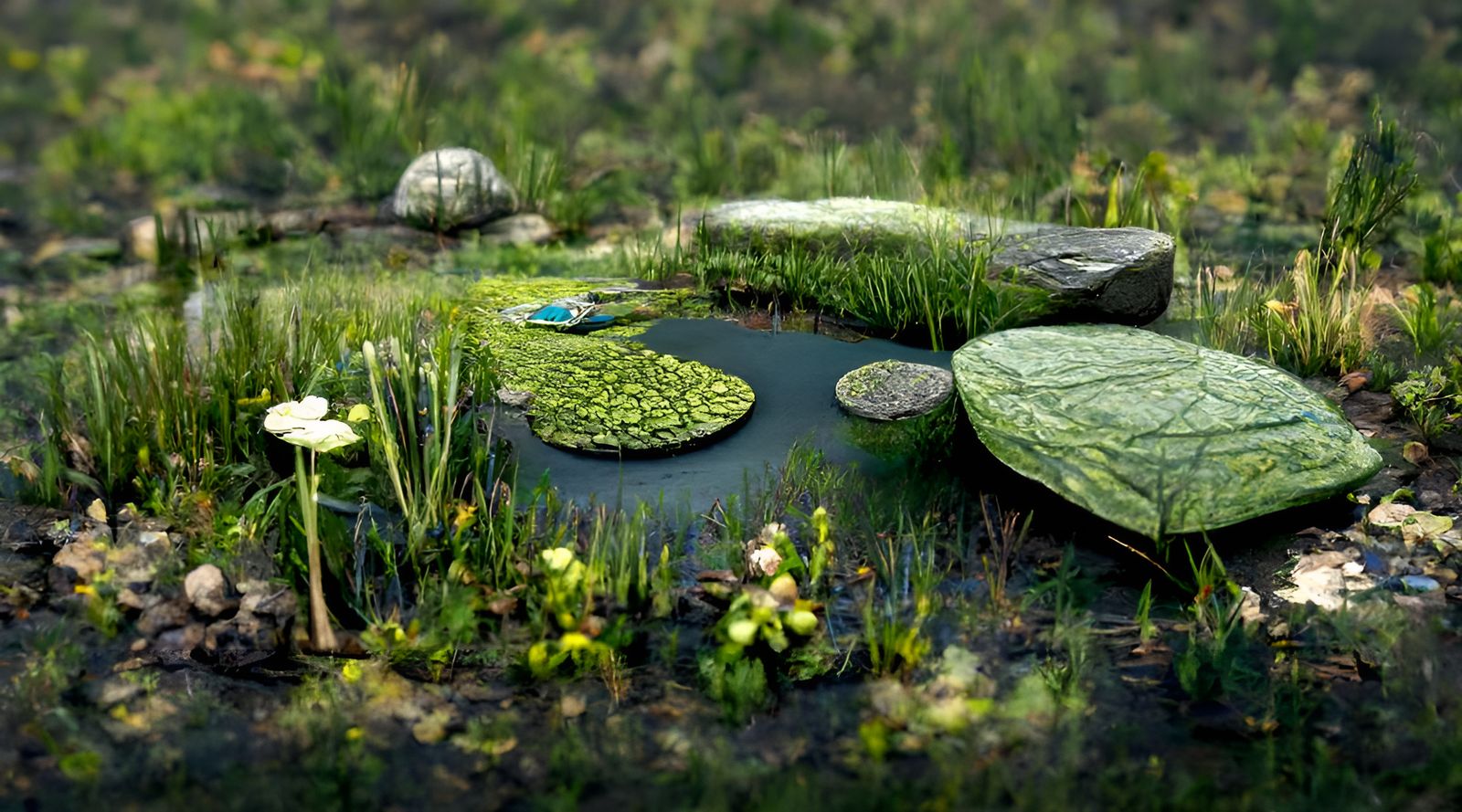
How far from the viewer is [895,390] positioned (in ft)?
14.2

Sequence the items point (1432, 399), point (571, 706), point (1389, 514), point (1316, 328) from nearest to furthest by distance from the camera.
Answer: point (571, 706)
point (1389, 514)
point (1432, 399)
point (1316, 328)

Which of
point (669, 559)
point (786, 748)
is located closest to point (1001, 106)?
point (669, 559)

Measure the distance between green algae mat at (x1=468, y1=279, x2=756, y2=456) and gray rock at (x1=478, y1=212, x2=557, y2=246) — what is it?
161 cm

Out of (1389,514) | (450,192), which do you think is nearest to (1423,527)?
A: (1389,514)

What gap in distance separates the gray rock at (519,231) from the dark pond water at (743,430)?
1990 millimetres

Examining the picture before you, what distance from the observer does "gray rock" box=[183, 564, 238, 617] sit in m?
3.32

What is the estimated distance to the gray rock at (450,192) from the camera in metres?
6.80

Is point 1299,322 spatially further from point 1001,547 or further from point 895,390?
point 1001,547

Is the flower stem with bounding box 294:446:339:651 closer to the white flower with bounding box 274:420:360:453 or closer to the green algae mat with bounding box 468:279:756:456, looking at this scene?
the white flower with bounding box 274:420:360:453

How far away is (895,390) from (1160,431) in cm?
102

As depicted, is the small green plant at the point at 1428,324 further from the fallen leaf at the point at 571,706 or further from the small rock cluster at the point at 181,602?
the small rock cluster at the point at 181,602

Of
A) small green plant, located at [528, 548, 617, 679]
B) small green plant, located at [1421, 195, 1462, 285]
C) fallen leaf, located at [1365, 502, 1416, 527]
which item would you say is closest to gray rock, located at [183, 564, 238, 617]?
small green plant, located at [528, 548, 617, 679]

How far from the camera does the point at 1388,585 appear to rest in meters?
3.42

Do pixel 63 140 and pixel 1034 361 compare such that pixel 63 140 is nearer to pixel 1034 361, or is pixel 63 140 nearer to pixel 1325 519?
pixel 1034 361
